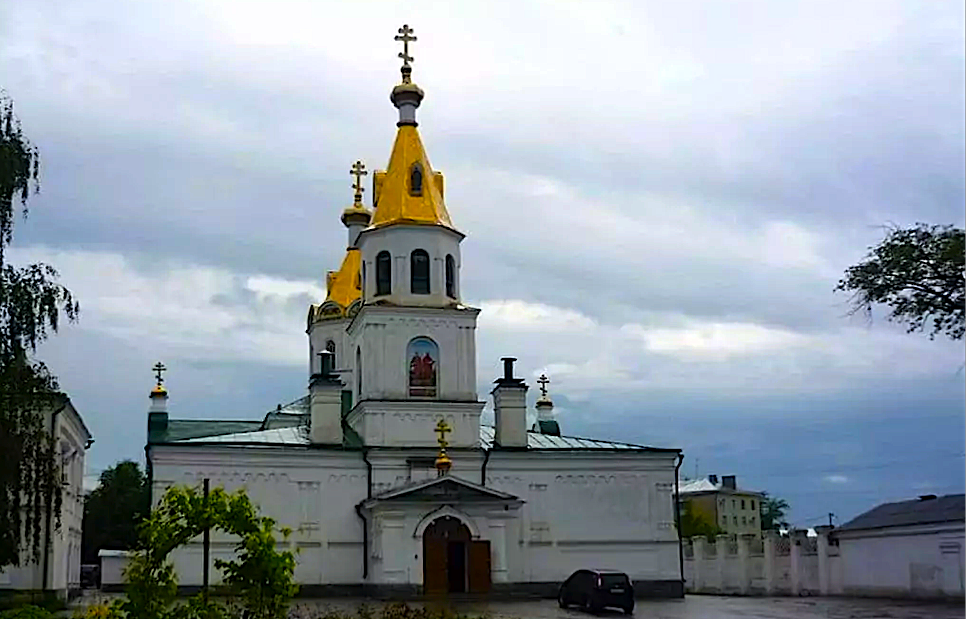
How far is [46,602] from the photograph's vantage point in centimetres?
3188

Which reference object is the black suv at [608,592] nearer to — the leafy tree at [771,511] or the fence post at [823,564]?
the fence post at [823,564]

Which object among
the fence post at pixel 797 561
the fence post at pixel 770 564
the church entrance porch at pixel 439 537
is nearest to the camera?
the fence post at pixel 797 561

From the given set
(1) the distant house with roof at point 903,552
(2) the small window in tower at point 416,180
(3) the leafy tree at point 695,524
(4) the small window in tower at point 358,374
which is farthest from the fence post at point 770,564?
(3) the leafy tree at point 695,524

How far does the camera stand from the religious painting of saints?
4311 centimetres

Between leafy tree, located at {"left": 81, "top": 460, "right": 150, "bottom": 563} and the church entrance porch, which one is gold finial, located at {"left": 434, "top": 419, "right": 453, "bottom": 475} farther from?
leafy tree, located at {"left": 81, "top": 460, "right": 150, "bottom": 563}

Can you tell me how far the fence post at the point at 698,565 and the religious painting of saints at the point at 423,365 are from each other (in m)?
12.6

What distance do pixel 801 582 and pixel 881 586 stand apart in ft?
20.2

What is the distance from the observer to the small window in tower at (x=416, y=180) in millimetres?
44656

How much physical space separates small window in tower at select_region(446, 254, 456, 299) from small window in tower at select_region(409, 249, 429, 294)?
85 centimetres

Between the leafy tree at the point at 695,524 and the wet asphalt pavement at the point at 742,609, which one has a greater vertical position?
the leafy tree at the point at 695,524

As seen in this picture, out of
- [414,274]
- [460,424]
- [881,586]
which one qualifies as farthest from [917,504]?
[414,274]

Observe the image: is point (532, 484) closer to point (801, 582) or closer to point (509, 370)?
point (509, 370)

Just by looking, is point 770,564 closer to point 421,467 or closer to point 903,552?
point 903,552

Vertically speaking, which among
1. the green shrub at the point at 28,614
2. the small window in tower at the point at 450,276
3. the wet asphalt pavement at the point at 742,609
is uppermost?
the small window in tower at the point at 450,276
